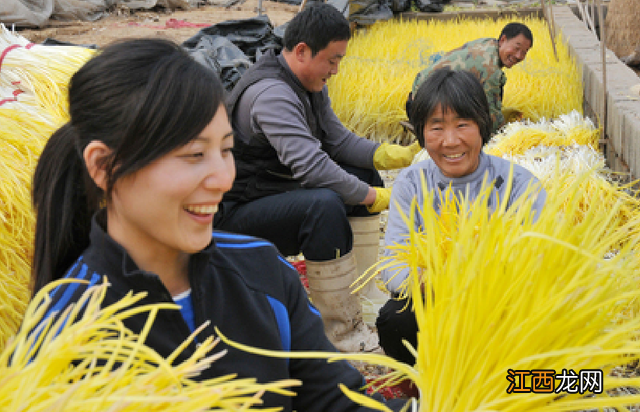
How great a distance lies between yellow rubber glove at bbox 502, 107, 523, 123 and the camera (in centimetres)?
474

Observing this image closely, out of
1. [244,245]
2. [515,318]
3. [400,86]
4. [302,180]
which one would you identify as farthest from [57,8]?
[515,318]

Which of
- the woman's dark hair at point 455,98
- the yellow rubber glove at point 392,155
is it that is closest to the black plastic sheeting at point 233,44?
the yellow rubber glove at point 392,155

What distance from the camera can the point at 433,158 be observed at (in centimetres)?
197

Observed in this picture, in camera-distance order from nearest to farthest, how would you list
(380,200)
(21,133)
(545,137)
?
(21,133), (380,200), (545,137)

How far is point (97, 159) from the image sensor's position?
1037 millimetres

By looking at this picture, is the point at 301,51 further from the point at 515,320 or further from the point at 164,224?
the point at 515,320

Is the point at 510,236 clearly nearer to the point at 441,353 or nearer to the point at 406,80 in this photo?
the point at 441,353

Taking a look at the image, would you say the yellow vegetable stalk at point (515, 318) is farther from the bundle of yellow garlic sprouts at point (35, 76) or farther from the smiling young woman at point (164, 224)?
the bundle of yellow garlic sprouts at point (35, 76)

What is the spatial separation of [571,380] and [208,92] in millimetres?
737

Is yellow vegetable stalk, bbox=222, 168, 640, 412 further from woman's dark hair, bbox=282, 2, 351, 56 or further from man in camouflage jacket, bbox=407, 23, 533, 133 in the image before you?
man in camouflage jacket, bbox=407, 23, 533, 133

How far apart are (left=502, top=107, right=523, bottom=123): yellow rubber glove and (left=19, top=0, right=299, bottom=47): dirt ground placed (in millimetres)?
2836

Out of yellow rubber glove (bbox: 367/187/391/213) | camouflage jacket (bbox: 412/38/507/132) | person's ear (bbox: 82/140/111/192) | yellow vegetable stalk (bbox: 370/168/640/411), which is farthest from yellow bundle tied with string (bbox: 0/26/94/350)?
camouflage jacket (bbox: 412/38/507/132)

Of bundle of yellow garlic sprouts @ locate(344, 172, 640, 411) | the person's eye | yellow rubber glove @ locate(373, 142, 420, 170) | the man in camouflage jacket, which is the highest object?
the person's eye

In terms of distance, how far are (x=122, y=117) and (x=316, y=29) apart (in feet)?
5.80
